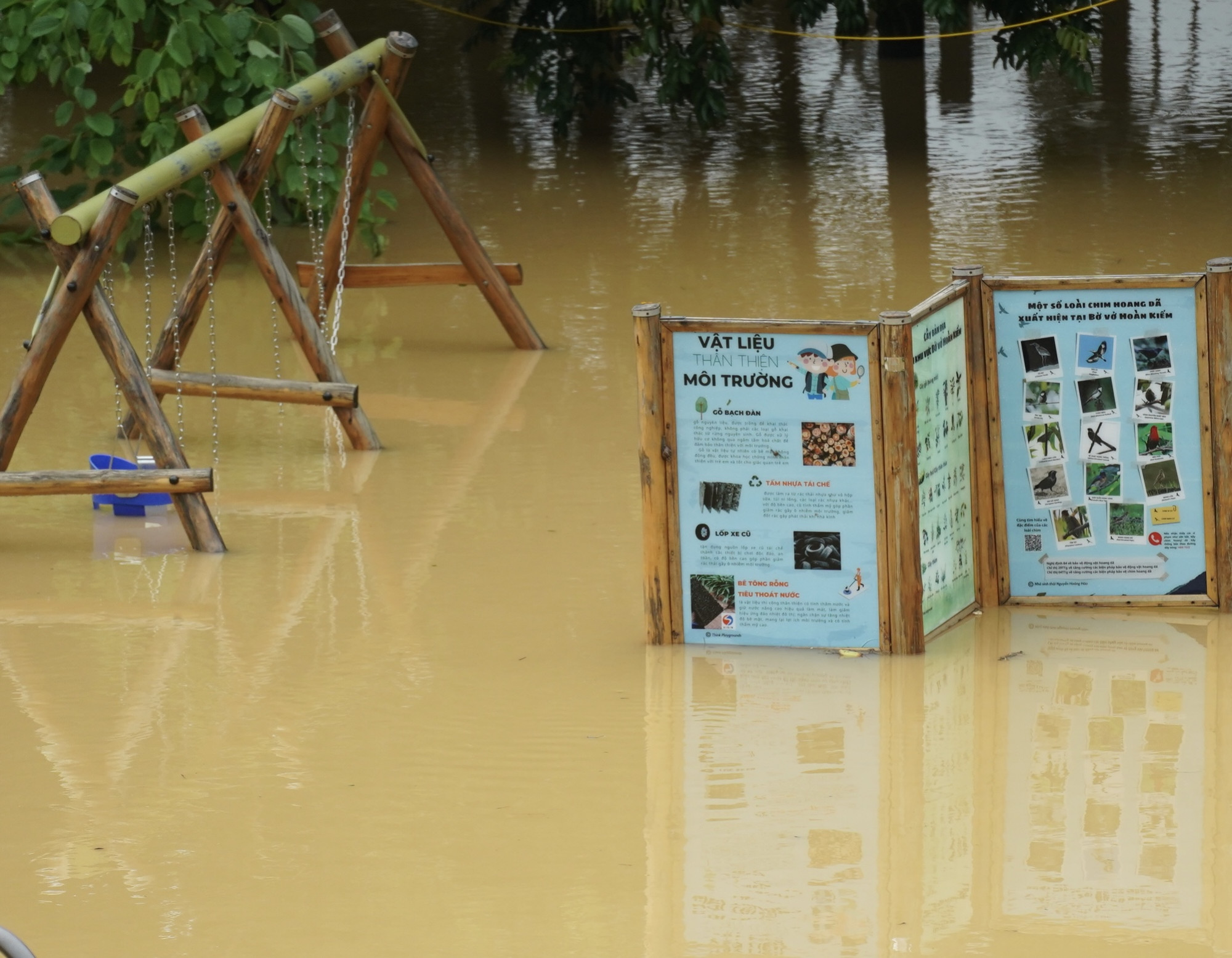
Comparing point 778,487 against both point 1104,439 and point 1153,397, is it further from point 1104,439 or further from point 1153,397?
point 1153,397

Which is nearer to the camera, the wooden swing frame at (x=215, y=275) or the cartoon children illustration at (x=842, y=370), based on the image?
the cartoon children illustration at (x=842, y=370)

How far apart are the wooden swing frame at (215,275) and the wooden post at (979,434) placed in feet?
10.0

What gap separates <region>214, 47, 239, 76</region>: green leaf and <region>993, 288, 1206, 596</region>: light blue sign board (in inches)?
267

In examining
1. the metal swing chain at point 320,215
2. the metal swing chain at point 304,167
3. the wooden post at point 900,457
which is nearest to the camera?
the wooden post at point 900,457

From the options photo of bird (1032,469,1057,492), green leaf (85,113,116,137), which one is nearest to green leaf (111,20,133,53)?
green leaf (85,113,116,137)

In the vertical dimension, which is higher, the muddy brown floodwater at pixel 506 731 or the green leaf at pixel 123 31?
the green leaf at pixel 123 31

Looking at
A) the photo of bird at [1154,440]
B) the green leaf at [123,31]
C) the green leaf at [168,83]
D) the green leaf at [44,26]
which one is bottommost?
the photo of bird at [1154,440]

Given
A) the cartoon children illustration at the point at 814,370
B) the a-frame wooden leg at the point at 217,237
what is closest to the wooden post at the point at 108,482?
the a-frame wooden leg at the point at 217,237

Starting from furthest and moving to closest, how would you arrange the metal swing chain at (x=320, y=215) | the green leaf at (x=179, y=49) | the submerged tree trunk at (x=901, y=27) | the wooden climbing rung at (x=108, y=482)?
1. the submerged tree trunk at (x=901, y=27)
2. the green leaf at (x=179, y=49)
3. the metal swing chain at (x=320, y=215)
4. the wooden climbing rung at (x=108, y=482)

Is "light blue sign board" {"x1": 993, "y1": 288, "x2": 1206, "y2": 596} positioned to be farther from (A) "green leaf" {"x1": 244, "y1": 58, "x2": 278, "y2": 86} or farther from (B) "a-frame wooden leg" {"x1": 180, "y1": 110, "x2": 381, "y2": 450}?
(A) "green leaf" {"x1": 244, "y1": 58, "x2": 278, "y2": 86}

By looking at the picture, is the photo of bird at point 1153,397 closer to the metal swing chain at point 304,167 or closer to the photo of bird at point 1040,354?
the photo of bird at point 1040,354

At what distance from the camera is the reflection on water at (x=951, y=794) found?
474cm

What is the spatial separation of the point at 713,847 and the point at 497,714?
118 centimetres

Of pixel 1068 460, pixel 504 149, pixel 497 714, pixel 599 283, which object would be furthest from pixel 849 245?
pixel 497 714
